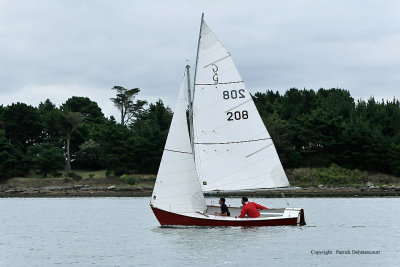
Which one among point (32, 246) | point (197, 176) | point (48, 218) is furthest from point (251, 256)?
point (48, 218)

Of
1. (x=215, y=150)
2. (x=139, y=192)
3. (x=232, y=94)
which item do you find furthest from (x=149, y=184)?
(x=232, y=94)

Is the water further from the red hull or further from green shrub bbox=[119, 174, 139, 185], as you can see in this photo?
green shrub bbox=[119, 174, 139, 185]

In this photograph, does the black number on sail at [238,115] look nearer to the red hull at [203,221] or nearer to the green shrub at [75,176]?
the red hull at [203,221]

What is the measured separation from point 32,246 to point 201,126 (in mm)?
9362

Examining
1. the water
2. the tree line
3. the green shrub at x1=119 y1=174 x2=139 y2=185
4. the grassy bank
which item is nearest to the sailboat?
the water

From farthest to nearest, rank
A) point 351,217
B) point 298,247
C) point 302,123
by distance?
point 302,123, point 351,217, point 298,247

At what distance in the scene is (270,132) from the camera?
7956 cm

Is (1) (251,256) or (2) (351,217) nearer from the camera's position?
(1) (251,256)

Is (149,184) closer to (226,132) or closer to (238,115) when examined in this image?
(226,132)

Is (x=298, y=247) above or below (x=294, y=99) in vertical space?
below

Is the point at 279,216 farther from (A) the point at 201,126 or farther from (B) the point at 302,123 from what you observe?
(B) the point at 302,123

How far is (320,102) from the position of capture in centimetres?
9256

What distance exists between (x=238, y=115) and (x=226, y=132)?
93cm

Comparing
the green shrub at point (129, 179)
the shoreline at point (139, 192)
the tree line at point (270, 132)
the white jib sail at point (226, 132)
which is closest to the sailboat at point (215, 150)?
the white jib sail at point (226, 132)
